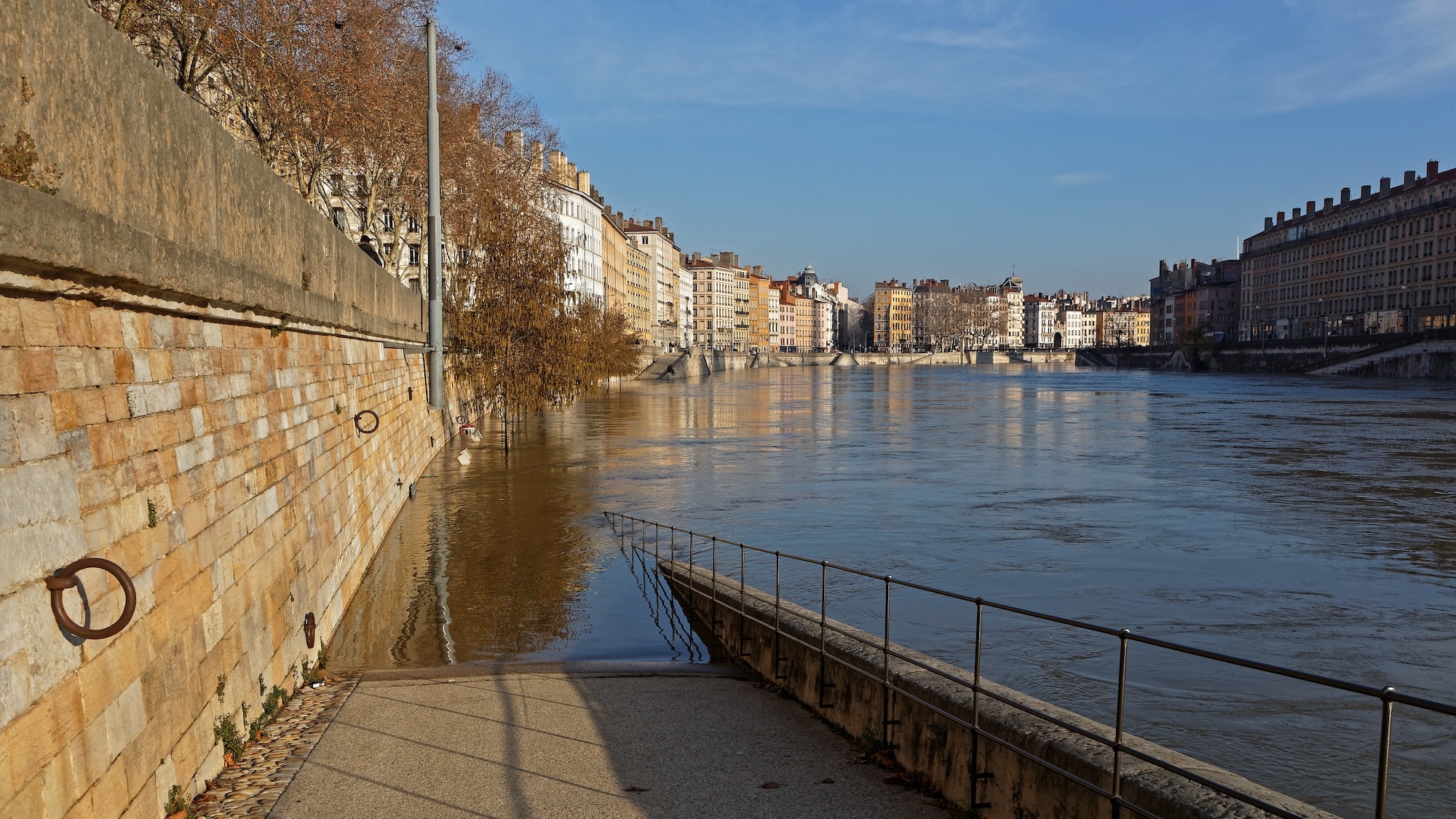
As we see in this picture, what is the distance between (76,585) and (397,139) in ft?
83.4

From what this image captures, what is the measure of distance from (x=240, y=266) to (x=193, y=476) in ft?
6.42

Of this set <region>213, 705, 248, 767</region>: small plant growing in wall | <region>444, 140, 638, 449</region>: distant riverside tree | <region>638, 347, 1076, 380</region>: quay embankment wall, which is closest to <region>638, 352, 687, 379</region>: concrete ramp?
<region>638, 347, 1076, 380</region>: quay embankment wall

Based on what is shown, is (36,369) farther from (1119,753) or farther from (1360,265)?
(1360,265)

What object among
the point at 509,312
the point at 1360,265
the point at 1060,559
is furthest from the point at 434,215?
the point at 1360,265

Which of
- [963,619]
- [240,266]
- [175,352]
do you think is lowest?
[963,619]

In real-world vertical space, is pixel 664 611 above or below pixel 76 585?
below

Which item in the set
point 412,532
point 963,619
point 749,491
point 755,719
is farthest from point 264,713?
point 749,491

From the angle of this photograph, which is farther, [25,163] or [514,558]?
[514,558]

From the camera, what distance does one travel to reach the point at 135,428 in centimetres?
597

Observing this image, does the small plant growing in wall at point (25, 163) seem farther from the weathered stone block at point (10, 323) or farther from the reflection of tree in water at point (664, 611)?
the reflection of tree in water at point (664, 611)

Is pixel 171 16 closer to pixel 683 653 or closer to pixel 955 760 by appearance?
Answer: pixel 683 653

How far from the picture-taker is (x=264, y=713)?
26.7ft

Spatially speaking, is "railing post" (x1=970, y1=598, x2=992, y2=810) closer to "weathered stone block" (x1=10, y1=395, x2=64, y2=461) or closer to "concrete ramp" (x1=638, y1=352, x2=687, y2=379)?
"weathered stone block" (x1=10, y1=395, x2=64, y2=461)

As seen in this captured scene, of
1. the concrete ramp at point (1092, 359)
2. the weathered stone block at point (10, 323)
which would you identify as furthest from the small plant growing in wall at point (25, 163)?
the concrete ramp at point (1092, 359)
